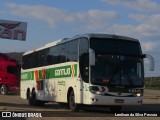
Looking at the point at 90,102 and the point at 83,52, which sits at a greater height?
the point at 83,52

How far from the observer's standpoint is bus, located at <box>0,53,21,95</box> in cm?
4397

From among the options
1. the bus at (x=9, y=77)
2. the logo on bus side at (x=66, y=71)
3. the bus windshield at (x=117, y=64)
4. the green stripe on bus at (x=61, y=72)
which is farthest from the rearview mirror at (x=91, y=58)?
the bus at (x=9, y=77)

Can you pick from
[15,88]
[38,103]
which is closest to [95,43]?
[38,103]

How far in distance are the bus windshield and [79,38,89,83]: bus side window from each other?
334 millimetres

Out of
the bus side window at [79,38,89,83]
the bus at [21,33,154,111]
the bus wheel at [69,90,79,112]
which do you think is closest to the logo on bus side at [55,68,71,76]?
the bus at [21,33,154,111]

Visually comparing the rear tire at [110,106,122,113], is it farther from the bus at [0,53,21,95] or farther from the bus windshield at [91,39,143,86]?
the bus at [0,53,21,95]

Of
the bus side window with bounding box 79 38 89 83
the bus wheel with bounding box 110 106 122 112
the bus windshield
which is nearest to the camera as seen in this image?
the bus windshield

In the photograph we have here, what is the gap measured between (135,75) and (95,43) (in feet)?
7.12

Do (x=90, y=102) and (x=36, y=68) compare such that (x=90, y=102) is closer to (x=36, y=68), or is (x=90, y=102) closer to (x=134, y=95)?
(x=134, y=95)

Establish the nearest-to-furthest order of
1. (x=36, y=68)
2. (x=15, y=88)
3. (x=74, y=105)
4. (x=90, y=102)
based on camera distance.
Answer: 1. (x=90, y=102)
2. (x=74, y=105)
3. (x=36, y=68)
4. (x=15, y=88)

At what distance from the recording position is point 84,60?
20234mm

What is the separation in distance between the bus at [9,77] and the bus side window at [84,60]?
24.2 meters

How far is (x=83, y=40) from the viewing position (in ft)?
67.8

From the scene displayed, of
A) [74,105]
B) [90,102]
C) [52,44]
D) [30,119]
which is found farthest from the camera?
[52,44]
